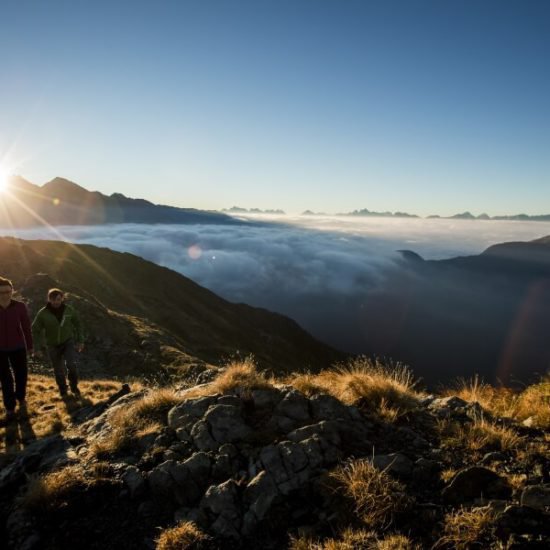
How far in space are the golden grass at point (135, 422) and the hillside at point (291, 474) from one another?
0.02 m

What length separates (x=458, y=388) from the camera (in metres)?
9.87

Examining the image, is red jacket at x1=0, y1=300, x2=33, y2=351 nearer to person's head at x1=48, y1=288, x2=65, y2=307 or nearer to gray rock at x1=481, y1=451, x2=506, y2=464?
person's head at x1=48, y1=288, x2=65, y2=307

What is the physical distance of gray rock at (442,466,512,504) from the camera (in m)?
4.77

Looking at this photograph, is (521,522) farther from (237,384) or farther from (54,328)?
(54,328)

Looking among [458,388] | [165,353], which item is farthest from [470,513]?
[165,353]

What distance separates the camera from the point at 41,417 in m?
9.73

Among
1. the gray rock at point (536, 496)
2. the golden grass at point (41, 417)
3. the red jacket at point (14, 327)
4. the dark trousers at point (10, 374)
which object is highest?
the red jacket at point (14, 327)

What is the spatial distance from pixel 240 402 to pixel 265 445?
Result: 1209 millimetres

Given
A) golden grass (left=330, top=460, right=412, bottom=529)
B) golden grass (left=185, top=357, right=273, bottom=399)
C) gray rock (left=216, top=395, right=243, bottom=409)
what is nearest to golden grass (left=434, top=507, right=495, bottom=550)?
golden grass (left=330, top=460, right=412, bottom=529)

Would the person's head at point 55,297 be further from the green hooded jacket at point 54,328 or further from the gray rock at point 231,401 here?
the gray rock at point 231,401

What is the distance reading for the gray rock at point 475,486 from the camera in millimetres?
4770

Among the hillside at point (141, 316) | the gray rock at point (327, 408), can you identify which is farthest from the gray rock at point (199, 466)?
the hillside at point (141, 316)

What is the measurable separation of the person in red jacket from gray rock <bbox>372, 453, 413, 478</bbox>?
8930 mm

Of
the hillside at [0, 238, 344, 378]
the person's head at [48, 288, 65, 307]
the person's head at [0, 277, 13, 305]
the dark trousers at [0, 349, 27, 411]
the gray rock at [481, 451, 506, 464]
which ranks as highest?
the person's head at [0, 277, 13, 305]
